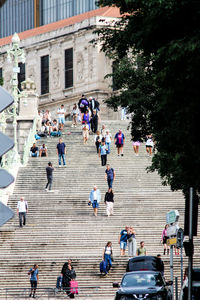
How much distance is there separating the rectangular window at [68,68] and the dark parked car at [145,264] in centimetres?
4541

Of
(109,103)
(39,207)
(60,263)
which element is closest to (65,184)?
(39,207)

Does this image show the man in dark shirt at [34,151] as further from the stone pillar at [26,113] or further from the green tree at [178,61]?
the green tree at [178,61]

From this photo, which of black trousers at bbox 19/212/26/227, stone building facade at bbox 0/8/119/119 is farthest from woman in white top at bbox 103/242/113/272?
stone building facade at bbox 0/8/119/119

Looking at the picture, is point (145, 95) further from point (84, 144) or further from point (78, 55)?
point (78, 55)

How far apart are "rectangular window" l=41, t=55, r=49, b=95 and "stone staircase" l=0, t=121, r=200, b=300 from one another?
1113 inches

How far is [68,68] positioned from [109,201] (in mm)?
37119

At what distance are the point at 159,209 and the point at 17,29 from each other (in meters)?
60.9

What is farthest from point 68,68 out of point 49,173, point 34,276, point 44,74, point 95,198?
point 34,276

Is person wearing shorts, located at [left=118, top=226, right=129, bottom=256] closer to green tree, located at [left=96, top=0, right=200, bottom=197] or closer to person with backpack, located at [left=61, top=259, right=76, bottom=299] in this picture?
person with backpack, located at [left=61, top=259, right=76, bottom=299]

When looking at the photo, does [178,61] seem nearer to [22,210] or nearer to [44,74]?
[22,210]

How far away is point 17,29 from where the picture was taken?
10138 centimetres

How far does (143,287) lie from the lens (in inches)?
1053

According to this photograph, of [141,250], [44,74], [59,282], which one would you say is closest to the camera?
[59,282]

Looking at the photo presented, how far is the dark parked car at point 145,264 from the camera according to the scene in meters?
32.2
